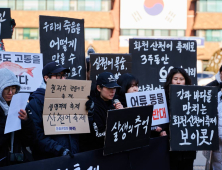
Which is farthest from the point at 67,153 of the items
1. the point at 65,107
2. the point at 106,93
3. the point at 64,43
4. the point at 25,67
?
the point at 64,43

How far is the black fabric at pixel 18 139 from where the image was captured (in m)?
3.23

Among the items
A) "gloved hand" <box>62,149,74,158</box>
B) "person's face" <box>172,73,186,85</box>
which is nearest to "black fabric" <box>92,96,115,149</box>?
"gloved hand" <box>62,149,74,158</box>

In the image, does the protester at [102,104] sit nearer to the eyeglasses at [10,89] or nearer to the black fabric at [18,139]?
the black fabric at [18,139]

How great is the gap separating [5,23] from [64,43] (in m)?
1.08

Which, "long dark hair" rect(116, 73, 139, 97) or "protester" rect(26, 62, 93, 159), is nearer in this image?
"protester" rect(26, 62, 93, 159)

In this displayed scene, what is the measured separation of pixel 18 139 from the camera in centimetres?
338

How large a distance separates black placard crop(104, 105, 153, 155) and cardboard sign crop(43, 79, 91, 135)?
30cm

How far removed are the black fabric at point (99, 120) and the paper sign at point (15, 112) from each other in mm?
946

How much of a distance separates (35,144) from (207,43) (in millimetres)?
35182

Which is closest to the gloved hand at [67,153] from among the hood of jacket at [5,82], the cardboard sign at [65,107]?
the cardboard sign at [65,107]

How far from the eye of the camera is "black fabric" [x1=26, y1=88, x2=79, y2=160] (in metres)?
3.68

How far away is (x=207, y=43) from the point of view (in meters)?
36.8

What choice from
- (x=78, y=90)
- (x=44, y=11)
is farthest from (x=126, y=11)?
(x=78, y=90)

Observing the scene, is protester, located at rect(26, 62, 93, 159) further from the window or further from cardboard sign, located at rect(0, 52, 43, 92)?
the window
